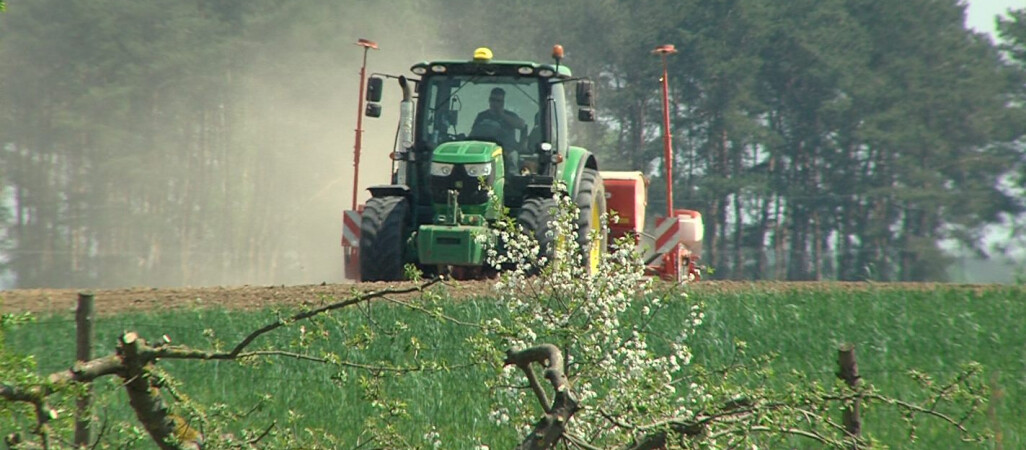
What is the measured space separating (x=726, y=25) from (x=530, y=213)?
35.2m

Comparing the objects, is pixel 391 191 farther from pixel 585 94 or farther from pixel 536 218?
pixel 585 94

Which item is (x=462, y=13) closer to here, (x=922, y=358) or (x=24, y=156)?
(x=24, y=156)

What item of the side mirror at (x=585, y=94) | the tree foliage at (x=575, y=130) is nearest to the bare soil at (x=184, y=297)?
the side mirror at (x=585, y=94)

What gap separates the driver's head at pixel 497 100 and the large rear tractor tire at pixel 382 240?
145 centimetres

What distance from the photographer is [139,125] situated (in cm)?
4162

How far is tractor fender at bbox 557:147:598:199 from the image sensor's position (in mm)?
14070

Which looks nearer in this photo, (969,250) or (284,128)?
(969,250)

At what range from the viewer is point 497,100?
45.9ft

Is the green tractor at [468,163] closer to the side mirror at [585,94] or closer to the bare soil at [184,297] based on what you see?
the side mirror at [585,94]

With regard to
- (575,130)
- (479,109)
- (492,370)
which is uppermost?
(575,130)

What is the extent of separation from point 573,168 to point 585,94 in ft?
4.76

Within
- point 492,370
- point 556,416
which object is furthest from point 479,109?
point 556,416

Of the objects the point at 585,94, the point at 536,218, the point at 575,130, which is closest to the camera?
the point at 536,218

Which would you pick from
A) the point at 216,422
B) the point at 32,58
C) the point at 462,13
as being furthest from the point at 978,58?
the point at 216,422
